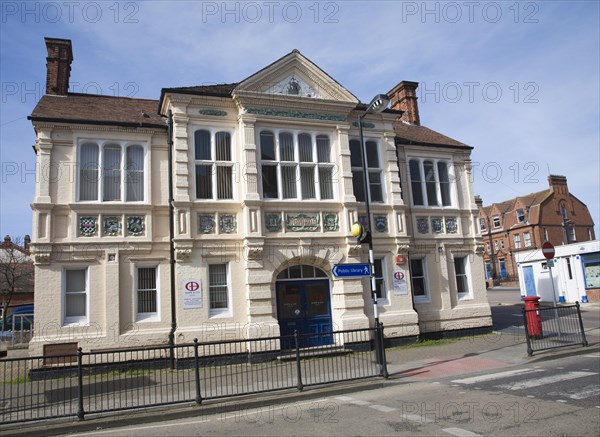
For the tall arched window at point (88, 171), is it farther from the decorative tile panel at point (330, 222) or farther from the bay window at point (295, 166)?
the decorative tile panel at point (330, 222)

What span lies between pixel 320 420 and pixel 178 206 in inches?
347

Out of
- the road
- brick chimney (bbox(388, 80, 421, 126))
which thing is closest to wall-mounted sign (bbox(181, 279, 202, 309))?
the road

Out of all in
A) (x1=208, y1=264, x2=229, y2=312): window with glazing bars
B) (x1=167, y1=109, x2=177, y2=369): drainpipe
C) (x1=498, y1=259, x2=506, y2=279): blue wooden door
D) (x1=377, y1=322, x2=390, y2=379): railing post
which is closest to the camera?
(x1=377, y1=322, x2=390, y2=379): railing post

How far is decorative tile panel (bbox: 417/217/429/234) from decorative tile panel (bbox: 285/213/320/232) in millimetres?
4600

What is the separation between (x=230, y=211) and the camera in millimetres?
15578

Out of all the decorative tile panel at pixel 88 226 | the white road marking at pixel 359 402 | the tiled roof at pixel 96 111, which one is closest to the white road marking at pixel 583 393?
the white road marking at pixel 359 402

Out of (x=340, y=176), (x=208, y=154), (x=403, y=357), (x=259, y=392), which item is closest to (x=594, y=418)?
(x=259, y=392)

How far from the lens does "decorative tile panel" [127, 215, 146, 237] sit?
14.9 m

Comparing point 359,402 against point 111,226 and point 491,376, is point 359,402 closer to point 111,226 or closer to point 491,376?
point 491,376

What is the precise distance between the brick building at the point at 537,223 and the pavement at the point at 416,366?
34.3 m

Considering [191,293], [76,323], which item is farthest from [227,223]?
[76,323]

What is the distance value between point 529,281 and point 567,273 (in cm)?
275

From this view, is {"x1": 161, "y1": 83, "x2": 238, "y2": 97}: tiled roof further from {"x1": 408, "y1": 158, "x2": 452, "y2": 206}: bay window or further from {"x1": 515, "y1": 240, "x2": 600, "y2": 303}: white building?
{"x1": 515, "y1": 240, "x2": 600, "y2": 303}: white building

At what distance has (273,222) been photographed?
621 inches
